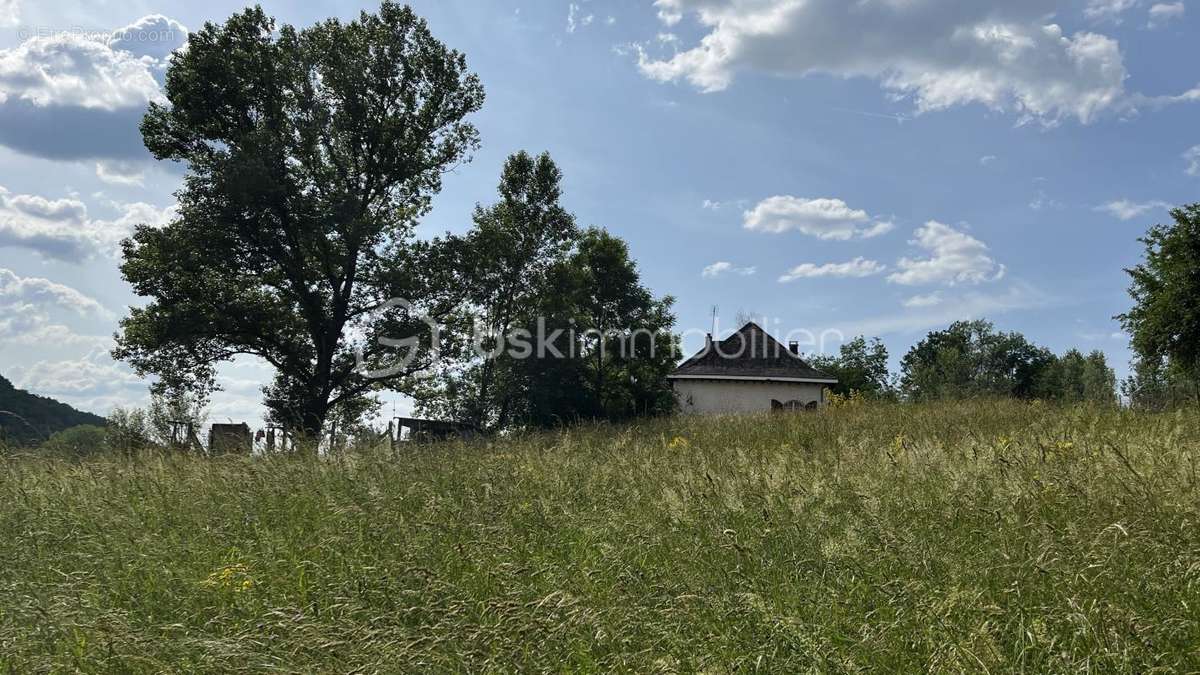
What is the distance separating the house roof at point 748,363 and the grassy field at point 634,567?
29610 mm

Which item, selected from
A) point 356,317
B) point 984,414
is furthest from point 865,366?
point 984,414

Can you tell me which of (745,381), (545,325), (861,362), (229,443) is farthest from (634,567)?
(861,362)

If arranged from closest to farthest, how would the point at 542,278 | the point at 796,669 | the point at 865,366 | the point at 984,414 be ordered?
the point at 796,669 → the point at 984,414 → the point at 542,278 → the point at 865,366

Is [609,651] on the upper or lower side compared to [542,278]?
lower

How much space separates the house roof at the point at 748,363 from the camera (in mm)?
37219

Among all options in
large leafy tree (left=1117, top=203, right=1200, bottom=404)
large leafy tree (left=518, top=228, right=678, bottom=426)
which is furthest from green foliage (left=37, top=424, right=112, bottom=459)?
large leafy tree (left=1117, top=203, right=1200, bottom=404)

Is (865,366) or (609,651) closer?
(609,651)

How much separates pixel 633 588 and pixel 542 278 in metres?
23.9

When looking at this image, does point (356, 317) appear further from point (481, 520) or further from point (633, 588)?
point (633, 588)

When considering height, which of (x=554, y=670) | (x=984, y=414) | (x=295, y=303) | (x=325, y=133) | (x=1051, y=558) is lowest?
(x=554, y=670)

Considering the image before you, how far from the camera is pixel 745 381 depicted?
37188 millimetres

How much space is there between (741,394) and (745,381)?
635 mm

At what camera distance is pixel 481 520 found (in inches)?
225

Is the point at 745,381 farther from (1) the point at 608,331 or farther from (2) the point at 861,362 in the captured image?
(2) the point at 861,362
